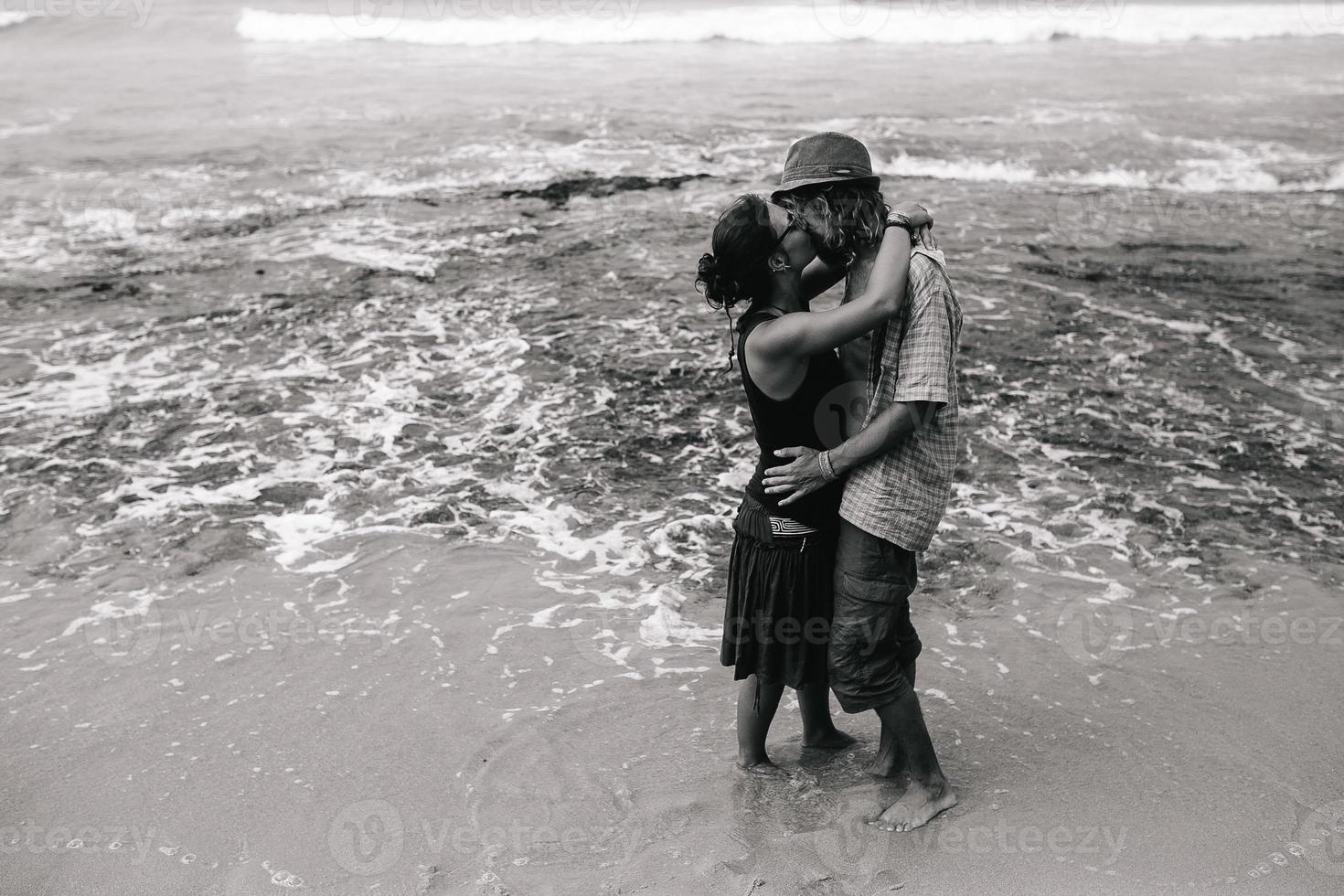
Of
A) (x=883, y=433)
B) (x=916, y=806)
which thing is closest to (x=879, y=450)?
(x=883, y=433)

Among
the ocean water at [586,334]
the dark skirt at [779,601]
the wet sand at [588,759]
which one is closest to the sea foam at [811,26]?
the ocean water at [586,334]

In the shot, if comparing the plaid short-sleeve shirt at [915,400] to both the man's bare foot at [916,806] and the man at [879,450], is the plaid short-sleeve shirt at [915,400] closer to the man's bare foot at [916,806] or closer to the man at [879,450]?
the man at [879,450]

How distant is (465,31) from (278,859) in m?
29.7

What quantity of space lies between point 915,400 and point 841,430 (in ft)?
0.97

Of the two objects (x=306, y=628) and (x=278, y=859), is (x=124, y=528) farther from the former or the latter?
(x=278, y=859)

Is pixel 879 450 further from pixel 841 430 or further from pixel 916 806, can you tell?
pixel 916 806

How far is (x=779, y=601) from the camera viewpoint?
3098mm

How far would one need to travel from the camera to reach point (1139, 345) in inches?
297

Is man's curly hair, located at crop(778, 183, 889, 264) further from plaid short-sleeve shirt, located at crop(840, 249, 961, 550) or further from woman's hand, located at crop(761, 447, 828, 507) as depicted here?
woman's hand, located at crop(761, 447, 828, 507)

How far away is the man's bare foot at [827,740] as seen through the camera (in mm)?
3555

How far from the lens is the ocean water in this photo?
17.2ft

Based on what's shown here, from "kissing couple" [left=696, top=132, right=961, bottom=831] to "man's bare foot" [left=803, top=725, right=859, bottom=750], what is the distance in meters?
0.32

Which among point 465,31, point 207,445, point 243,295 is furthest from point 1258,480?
point 465,31

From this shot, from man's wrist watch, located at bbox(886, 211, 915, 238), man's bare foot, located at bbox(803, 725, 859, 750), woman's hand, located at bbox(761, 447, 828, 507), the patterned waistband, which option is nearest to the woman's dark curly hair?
man's wrist watch, located at bbox(886, 211, 915, 238)
